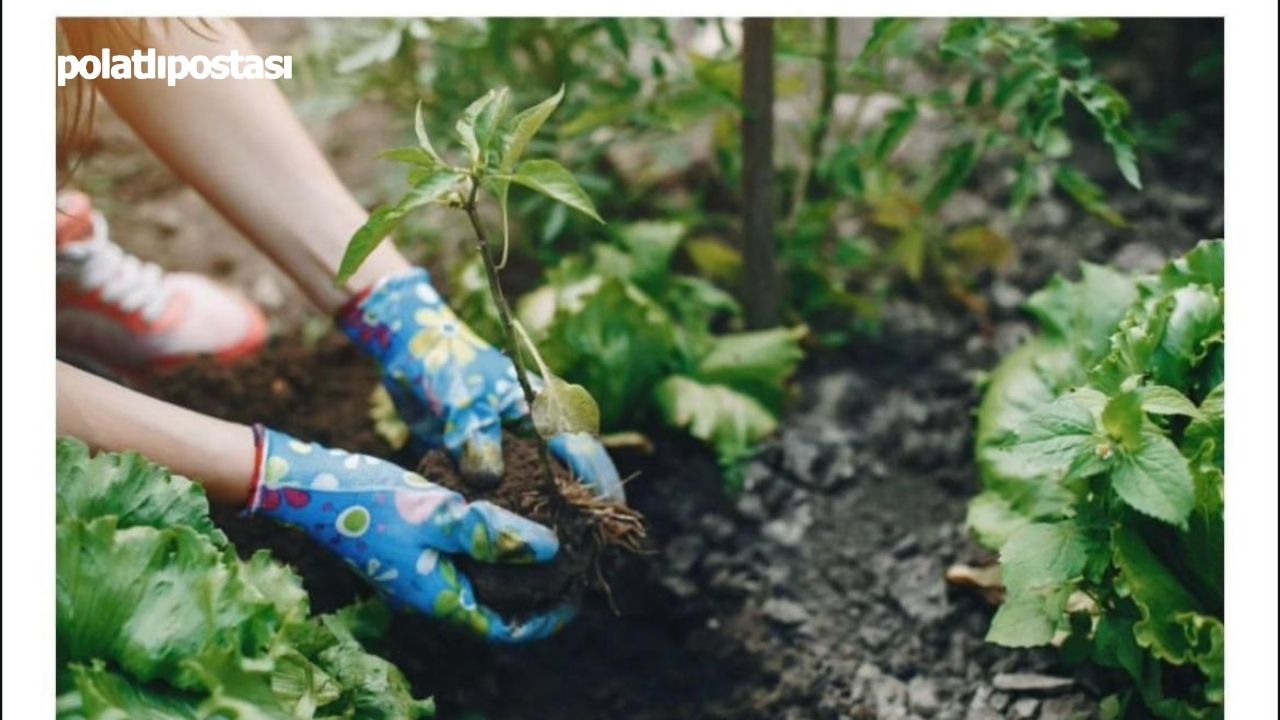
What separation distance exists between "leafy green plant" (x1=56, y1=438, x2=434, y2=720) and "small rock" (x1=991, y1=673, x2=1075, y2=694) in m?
0.80

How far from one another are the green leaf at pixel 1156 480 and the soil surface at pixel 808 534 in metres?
0.35

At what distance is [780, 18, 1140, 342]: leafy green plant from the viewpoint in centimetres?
179

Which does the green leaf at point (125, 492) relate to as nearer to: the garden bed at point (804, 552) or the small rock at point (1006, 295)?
the garden bed at point (804, 552)

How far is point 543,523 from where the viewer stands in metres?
1.68

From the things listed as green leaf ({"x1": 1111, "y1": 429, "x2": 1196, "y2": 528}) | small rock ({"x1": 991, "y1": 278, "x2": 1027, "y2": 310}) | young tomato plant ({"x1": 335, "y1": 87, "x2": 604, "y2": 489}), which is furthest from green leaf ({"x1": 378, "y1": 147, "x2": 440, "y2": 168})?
small rock ({"x1": 991, "y1": 278, "x2": 1027, "y2": 310})

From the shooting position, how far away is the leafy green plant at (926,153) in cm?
179

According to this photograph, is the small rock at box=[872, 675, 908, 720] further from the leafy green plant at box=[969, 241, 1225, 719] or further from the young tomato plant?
the young tomato plant

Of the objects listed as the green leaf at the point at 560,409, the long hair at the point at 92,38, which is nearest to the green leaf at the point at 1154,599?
the green leaf at the point at 560,409

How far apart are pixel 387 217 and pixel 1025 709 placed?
0.95 meters

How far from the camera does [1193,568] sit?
149cm

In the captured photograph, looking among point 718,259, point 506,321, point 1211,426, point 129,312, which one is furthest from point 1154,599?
point 129,312

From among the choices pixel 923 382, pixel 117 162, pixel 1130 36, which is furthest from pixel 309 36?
pixel 1130 36

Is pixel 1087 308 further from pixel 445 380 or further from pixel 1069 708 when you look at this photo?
pixel 445 380

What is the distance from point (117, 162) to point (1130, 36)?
188cm
